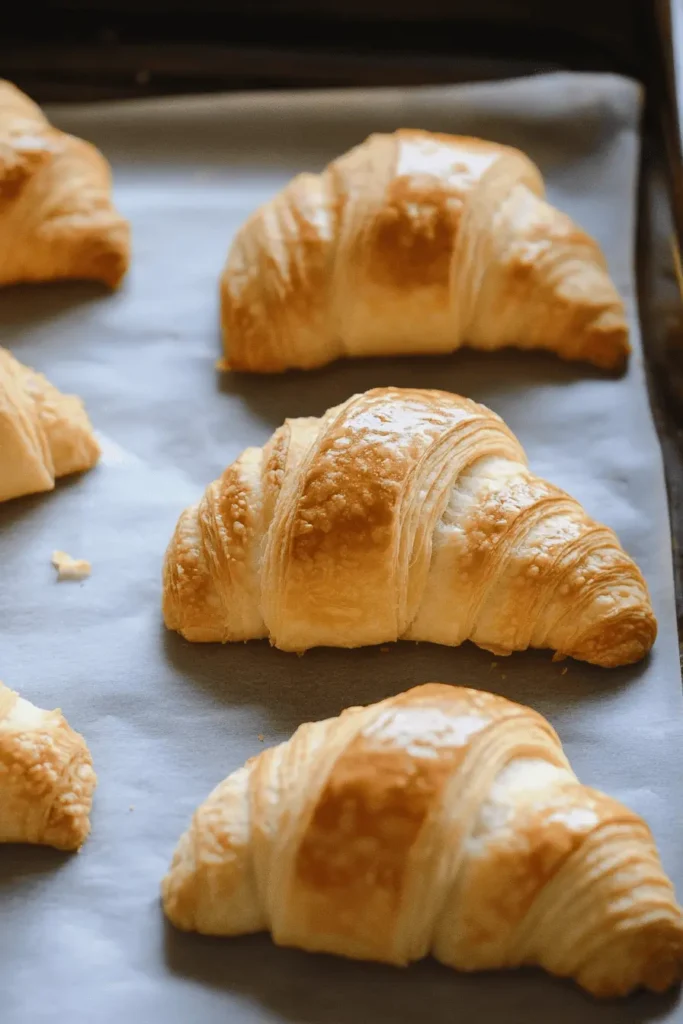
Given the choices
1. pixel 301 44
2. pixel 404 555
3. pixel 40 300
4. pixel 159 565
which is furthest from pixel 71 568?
pixel 301 44

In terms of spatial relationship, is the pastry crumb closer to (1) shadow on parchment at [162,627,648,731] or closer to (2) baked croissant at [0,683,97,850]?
(1) shadow on parchment at [162,627,648,731]

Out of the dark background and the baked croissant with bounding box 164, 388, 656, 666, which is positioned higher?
the dark background

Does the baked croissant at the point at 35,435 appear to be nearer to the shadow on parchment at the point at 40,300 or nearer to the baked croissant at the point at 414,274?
the shadow on parchment at the point at 40,300

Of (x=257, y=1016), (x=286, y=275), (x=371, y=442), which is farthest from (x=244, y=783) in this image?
(x=286, y=275)

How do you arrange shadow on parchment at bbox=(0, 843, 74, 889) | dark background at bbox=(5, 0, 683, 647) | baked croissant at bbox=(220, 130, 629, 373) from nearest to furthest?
shadow on parchment at bbox=(0, 843, 74, 889) < baked croissant at bbox=(220, 130, 629, 373) < dark background at bbox=(5, 0, 683, 647)

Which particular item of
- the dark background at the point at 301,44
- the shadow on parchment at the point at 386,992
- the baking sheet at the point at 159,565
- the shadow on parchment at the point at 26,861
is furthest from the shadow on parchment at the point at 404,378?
the shadow on parchment at the point at 386,992

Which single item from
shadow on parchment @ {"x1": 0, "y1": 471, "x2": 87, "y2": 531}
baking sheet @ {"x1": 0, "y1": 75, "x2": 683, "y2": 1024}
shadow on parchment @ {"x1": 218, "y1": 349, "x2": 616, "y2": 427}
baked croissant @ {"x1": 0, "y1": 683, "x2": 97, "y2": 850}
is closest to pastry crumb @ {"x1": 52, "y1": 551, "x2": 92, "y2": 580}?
baking sheet @ {"x1": 0, "y1": 75, "x2": 683, "y2": 1024}

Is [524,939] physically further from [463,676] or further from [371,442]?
[371,442]

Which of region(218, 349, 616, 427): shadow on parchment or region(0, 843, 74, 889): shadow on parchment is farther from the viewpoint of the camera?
region(218, 349, 616, 427): shadow on parchment
